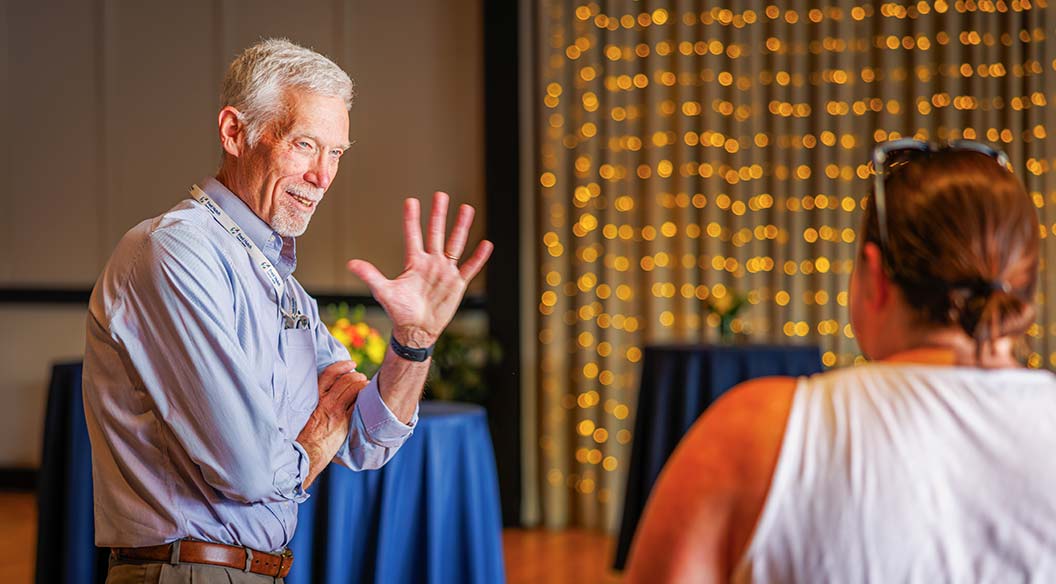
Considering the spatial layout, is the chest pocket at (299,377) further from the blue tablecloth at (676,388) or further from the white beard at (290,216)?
the blue tablecloth at (676,388)

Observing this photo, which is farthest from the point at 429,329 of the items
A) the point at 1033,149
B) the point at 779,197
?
the point at 1033,149

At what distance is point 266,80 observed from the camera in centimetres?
189

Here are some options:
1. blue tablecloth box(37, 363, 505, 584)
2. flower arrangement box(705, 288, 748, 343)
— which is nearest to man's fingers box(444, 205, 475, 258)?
blue tablecloth box(37, 363, 505, 584)

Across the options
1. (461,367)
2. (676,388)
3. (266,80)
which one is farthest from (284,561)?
(461,367)

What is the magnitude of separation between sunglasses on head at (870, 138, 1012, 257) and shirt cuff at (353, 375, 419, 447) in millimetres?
966

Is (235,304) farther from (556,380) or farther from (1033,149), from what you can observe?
(1033,149)

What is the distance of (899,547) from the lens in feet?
3.45

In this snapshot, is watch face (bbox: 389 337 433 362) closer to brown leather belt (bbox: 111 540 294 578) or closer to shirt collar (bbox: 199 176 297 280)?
shirt collar (bbox: 199 176 297 280)

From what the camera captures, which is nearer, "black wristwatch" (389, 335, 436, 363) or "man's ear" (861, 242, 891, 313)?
"man's ear" (861, 242, 891, 313)

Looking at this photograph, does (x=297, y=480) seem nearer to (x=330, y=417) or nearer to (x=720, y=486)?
(x=330, y=417)

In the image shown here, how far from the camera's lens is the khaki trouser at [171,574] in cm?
166

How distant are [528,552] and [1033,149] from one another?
3169mm

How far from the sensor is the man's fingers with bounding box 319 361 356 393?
1942 millimetres

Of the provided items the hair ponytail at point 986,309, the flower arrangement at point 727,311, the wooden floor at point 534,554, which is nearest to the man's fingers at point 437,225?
the hair ponytail at point 986,309
